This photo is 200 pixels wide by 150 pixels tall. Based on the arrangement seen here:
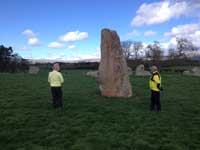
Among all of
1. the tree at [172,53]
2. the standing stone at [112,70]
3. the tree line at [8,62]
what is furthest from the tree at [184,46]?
the standing stone at [112,70]

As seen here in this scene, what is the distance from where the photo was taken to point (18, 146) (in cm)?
801

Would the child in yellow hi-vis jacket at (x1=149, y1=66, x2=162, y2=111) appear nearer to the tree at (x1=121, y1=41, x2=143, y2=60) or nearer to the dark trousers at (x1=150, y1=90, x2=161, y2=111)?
the dark trousers at (x1=150, y1=90, x2=161, y2=111)

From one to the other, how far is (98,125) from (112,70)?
6.33 m

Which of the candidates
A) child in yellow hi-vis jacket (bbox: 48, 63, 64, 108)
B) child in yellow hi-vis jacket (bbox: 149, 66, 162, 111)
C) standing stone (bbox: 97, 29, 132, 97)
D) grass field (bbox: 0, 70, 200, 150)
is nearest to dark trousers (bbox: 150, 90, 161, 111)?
child in yellow hi-vis jacket (bbox: 149, 66, 162, 111)

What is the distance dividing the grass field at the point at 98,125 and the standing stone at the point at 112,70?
0.88 metres

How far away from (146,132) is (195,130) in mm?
1558

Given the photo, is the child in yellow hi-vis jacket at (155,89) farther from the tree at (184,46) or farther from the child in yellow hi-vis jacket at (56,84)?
the tree at (184,46)

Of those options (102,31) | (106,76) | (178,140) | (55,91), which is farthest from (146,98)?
(178,140)

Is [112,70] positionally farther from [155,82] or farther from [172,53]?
[172,53]

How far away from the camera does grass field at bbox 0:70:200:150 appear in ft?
26.7

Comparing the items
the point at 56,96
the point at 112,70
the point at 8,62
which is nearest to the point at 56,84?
the point at 56,96

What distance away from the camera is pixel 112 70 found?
52.5 ft

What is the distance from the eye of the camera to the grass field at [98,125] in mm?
8141

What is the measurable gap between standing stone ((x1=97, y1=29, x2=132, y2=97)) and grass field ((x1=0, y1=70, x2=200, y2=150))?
88cm
